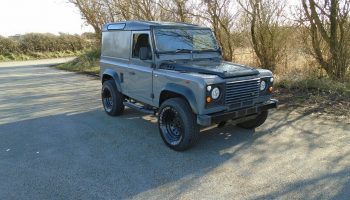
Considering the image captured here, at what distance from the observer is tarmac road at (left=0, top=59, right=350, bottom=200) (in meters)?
3.82

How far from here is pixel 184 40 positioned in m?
6.05

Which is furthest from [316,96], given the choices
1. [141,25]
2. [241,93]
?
[141,25]

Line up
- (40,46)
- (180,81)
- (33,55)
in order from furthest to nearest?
(40,46) < (33,55) < (180,81)

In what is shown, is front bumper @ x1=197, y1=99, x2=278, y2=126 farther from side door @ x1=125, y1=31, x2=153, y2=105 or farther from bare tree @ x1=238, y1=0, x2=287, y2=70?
bare tree @ x1=238, y1=0, x2=287, y2=70

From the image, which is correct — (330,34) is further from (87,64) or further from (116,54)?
(87,64)

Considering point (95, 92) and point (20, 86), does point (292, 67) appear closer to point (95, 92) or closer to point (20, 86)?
point (95, 92)

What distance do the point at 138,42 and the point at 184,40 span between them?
2.88 feet

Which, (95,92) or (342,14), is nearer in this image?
(342,14)

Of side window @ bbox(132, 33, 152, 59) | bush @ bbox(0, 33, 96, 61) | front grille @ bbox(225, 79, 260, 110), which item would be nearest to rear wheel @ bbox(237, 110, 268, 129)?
front grille @ bbox(225, 79, 260, 110)

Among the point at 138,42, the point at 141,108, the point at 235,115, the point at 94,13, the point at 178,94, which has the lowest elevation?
the point at 141,108

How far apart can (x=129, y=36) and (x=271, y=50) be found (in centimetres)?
567

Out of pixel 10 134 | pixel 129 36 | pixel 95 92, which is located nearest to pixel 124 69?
pixel 129 36

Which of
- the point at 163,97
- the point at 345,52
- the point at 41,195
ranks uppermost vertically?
the point at 345,52

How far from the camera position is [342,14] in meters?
8.49
